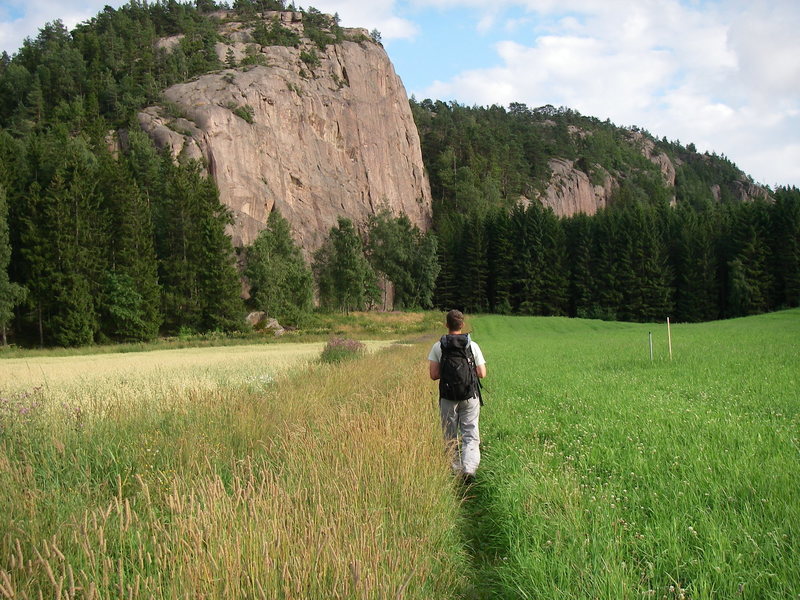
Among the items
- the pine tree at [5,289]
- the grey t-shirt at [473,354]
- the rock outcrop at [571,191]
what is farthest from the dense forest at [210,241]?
the grey t-shirt at [473,354]

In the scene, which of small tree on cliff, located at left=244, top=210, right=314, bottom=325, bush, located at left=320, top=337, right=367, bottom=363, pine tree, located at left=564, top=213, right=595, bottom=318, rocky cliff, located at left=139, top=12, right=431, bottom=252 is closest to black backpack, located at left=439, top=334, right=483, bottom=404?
bush, located at left=320, top=337, right=367, bottom=363

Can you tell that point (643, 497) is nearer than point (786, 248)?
Yes

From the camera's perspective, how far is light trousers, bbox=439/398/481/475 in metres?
6.48

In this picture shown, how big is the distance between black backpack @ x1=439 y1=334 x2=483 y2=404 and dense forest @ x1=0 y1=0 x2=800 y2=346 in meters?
37.0

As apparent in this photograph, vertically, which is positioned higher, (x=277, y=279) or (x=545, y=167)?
(x=545, y=167)

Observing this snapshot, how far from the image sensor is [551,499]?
4.59 m

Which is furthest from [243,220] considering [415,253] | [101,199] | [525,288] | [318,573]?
[318,573]

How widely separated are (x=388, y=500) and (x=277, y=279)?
4956 centimetres

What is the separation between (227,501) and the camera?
3.50m

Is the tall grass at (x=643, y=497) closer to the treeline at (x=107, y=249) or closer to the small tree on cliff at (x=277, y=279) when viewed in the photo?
the treeline at (x=107, y=249)

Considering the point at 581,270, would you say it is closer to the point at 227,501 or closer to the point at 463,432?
the point at 463,432

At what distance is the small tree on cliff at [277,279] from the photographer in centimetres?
5175

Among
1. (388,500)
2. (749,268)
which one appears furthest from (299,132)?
(388,500)

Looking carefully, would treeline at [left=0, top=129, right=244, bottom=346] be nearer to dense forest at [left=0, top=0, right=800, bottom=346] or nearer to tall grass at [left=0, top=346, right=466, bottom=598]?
dense forest at [left=0, top=0, right=800, bottom=346]
